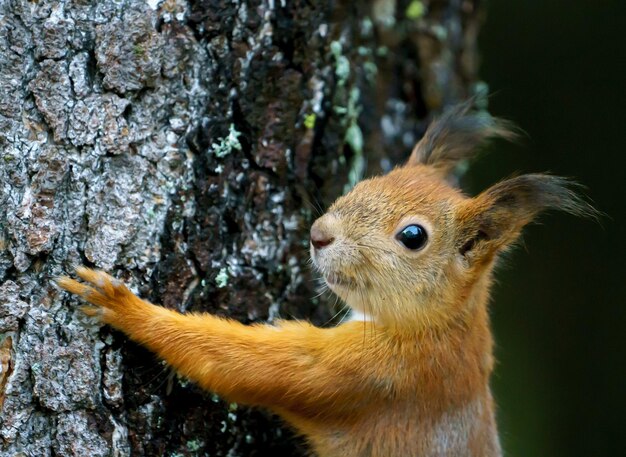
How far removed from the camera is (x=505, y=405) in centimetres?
662

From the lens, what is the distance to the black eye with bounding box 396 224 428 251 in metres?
2.88

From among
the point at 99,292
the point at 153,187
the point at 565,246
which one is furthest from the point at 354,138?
the point at 565,246

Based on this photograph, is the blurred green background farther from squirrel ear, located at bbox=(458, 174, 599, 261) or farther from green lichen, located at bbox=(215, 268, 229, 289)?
green lichen, located at bbox=(215, 268, 229, 289)

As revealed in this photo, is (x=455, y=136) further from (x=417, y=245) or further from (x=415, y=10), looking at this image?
(x=415, y=10)

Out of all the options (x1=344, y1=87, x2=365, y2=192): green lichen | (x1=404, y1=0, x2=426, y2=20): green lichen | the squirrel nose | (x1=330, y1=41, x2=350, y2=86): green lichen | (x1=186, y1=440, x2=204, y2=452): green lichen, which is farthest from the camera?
(x1=404, y1=0, x2=426, y2=20): green lichen

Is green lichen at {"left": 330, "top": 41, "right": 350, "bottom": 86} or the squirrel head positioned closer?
the squirrel head

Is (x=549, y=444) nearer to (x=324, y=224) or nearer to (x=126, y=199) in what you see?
(x=324, y=224)

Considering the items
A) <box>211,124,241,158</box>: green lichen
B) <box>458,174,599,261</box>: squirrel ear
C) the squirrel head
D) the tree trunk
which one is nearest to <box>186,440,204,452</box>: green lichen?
the tree trunk

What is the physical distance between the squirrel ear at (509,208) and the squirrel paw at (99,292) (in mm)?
1239

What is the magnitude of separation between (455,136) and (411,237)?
647 millimetres

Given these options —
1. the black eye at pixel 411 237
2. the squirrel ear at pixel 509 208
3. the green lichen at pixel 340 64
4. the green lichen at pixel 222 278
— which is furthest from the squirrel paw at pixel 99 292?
the green lichen at pixel 340 64

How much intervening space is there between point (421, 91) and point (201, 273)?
174 centimetres

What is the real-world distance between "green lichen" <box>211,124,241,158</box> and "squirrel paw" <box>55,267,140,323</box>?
0.62 meters

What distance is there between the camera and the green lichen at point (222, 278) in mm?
2820
